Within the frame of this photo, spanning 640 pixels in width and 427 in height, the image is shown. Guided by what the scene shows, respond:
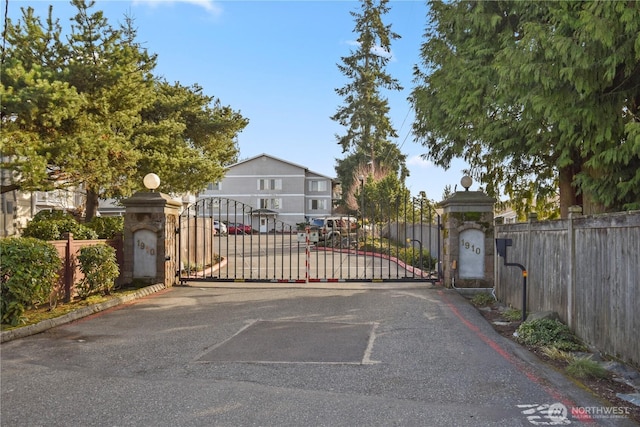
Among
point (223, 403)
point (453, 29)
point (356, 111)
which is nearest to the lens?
point (223, 403)

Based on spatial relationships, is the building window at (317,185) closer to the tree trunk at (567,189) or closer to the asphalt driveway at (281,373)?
the tree trunk at (567,189)

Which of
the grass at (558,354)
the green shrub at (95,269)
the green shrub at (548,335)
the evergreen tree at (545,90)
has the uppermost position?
the evergreen tree at (545,90)

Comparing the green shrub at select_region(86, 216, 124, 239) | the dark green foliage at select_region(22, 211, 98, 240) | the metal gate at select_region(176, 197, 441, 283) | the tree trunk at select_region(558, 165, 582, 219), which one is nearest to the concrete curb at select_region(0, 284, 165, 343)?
the metal gate at select_region(176, 197, 441, 283)

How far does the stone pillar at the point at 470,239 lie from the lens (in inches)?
443

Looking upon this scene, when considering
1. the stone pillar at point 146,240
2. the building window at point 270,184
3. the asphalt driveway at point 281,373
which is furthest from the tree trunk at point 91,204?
the building window at point 270,184

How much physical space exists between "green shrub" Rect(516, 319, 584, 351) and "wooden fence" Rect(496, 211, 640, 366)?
0.42 feet

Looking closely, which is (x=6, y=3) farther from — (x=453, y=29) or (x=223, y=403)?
(x=223, y=403)

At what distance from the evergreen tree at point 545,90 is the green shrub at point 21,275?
7.74 m

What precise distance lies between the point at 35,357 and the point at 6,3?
33.2 ft

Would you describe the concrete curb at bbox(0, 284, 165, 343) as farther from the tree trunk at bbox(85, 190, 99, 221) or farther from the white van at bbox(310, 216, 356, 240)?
the white van at bbox(310, 216, 356, 240)

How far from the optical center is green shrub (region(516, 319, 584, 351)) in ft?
20.5

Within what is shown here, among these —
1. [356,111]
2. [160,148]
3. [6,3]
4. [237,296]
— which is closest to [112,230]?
[160,148]

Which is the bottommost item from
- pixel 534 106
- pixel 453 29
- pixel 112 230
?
pixel 112 230

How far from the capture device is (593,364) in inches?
205
